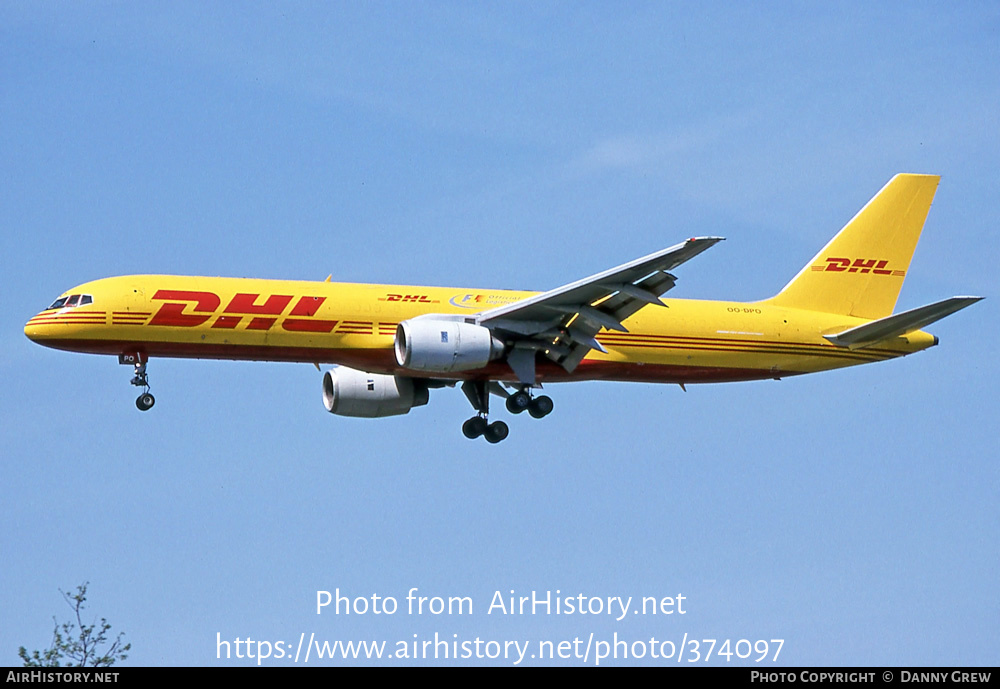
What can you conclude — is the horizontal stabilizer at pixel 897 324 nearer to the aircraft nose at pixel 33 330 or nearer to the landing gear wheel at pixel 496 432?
the landing gear wheel at pixel 496 432

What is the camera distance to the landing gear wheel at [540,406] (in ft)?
155

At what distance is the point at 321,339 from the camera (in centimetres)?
4425

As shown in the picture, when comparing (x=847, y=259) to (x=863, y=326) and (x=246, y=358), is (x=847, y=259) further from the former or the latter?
(x=246, y=358)

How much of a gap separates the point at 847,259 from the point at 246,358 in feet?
64.4

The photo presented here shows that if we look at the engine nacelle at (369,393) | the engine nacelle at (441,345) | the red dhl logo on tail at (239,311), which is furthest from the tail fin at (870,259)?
the red dhl logo on tail at (239,311)

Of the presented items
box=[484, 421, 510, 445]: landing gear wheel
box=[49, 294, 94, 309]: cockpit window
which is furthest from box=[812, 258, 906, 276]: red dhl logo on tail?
box=[49, 294, 94, 309]: cockpit window

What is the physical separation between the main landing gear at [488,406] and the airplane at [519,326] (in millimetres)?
53

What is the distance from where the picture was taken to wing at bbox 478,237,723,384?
138 feet

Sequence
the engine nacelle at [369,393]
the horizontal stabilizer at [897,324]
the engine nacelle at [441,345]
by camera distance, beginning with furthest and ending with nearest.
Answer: the engine nacelle at [369,393], the horizontal stabilizer at [897,324], the engine nacelle at [441,345]

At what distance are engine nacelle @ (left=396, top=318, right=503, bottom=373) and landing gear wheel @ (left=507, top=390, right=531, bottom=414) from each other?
2905 millimetres

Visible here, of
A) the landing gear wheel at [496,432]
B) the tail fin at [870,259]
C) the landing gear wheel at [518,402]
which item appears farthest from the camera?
the tail fin at [870,259]

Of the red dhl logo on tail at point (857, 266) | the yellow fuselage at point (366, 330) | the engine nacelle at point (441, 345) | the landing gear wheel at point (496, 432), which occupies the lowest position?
the landing gear wheel at point (496, 432)
